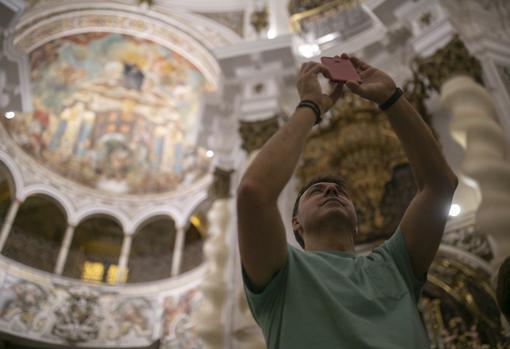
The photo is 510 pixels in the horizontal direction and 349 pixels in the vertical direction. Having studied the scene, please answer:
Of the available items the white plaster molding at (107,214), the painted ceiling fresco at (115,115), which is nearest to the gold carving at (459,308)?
the painted ceiling fresco at (115,115)

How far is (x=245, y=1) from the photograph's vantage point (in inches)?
447

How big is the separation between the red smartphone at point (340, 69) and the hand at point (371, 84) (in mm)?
18

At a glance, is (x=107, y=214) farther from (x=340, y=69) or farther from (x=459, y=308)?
(x=340, y=69)

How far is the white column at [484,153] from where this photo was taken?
3.72 metres

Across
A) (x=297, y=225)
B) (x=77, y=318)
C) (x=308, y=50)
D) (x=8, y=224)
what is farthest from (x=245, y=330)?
(x=8, y=224)

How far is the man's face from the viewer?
55.4 inches

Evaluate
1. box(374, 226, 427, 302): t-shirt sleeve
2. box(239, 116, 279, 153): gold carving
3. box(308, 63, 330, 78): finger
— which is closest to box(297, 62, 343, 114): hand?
box(308, 63, 330, 78): finger

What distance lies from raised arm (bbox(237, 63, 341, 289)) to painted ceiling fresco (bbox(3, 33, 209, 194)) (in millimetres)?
11547

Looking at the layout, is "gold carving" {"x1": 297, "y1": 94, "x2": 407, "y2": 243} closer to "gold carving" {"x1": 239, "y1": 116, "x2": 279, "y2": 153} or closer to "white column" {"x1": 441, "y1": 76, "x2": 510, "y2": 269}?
"gold carving" {"x1": 239, "y1": 116, "x2": 279, "y2": 153}

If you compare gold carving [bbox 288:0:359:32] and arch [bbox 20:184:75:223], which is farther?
arch [bbox 20:184:75:223]

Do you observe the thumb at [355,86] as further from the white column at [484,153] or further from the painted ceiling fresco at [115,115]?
the painted ceiling fresco at [115,115]

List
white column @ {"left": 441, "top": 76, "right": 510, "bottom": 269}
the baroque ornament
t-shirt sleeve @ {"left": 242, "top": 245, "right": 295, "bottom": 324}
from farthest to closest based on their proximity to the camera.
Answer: the baroque ornament, white column @ {"left": 441, "top": 76, "right": 510, "bottom": 269}, t-shirt sleeve @ {"left": 242, "top": 245, "right": 295, "bottom": 324}

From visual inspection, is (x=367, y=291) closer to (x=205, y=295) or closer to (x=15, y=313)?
(x=205, y=295)

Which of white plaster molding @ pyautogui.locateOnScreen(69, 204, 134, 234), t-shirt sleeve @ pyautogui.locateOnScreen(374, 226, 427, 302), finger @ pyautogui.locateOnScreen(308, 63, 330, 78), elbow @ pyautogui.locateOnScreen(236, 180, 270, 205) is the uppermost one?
white plaster molding @ pyautogui.locateOnScreen(69, 204, 134, 234)
